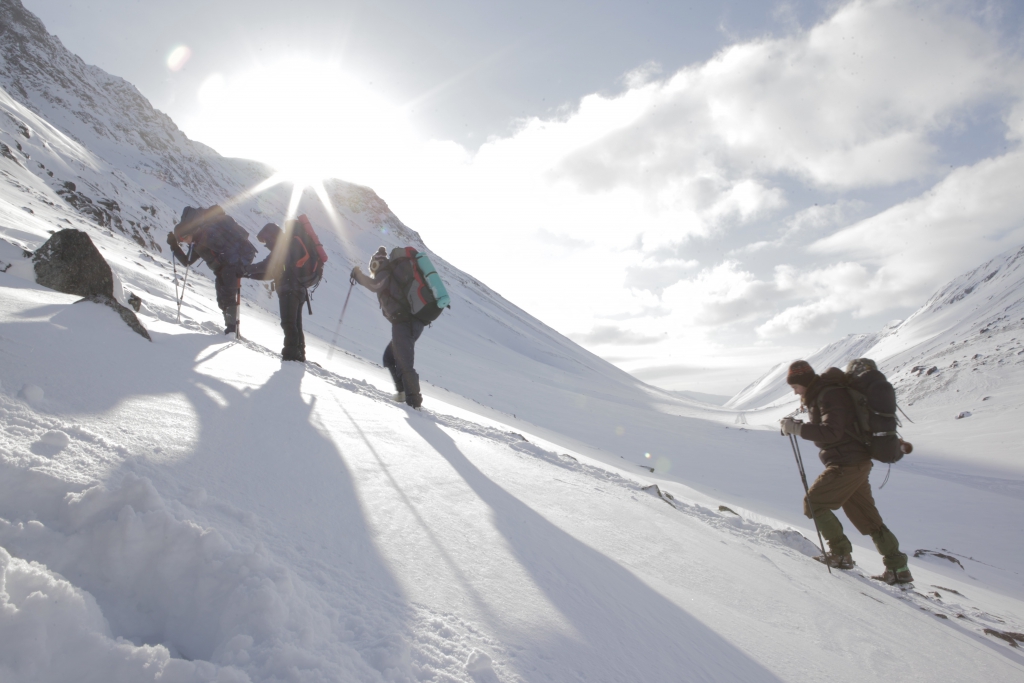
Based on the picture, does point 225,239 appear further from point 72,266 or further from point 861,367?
point 861,367

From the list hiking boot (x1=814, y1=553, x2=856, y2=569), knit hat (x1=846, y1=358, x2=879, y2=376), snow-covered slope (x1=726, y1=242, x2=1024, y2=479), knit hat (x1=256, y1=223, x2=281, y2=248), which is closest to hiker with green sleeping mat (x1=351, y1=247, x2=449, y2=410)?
knit hat (x1=256, y1=223, x2=281, y2=248)

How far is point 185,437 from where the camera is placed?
6.94 feet

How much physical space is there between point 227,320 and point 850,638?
7.20 m

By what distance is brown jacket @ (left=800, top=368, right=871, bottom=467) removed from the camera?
3.87 meters

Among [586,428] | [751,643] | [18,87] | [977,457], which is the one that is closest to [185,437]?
[751,643]

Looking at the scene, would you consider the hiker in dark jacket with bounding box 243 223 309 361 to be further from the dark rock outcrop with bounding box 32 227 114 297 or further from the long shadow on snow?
the long shadow on snow

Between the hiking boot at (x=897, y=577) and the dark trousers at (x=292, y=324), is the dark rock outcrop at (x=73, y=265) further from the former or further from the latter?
the hiking boot at (x=897, y=577)

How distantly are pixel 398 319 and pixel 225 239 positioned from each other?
337cm

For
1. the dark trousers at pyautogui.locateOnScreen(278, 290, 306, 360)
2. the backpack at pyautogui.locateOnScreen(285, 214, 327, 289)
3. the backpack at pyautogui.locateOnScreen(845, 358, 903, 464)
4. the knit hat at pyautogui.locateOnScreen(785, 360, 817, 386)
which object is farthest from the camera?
the backpack at pyautogui.locateOnScreen(285, 214, 327, 289)

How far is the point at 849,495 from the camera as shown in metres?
3.98

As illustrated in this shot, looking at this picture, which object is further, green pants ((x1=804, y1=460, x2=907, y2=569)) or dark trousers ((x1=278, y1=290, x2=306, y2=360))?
dark trousers ((x1=278, y1=290, x2=306, y2=360))

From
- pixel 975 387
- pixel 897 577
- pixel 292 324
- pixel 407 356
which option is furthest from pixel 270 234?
pixel 975 387

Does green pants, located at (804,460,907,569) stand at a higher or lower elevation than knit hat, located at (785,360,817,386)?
lower

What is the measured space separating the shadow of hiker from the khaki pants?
2.73 m
